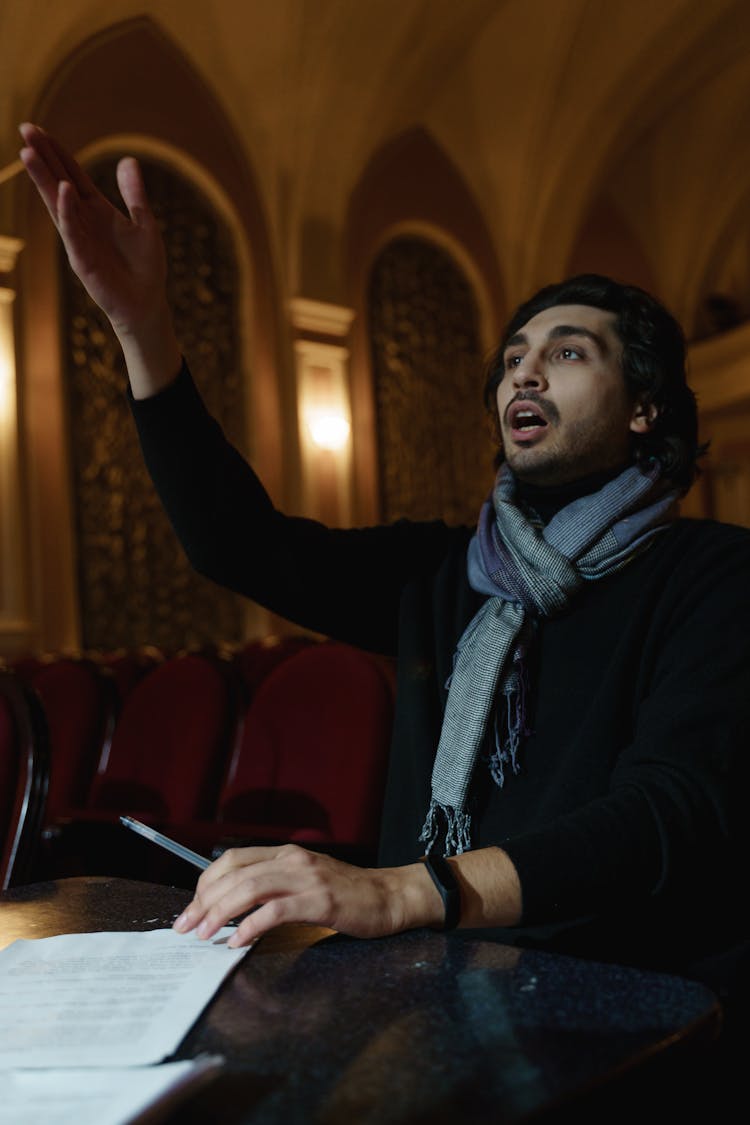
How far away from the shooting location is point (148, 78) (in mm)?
7270

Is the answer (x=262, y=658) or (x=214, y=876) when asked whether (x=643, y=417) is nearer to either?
(x=214, y=876)

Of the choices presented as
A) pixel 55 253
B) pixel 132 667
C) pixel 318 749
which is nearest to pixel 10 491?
pixel 55 253

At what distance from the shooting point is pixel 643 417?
156cm

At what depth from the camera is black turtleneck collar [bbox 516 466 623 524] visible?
150 cm

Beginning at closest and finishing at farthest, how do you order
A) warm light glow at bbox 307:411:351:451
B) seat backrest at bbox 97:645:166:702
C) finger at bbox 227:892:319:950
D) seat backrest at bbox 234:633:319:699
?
1. finger at bbox 227:892:319:950
2. seat backrest at bbox 234:633:319:699
3. seat backrest at bbox 97:645:166:702
4. warm light glow at bbox 307:411:351:451

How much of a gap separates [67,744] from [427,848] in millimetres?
2071

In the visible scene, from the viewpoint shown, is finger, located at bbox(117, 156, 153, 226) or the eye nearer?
finger, located at bbox(117, 156, 153, 226)

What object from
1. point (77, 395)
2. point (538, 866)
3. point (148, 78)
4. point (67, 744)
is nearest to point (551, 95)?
point (148, 78)

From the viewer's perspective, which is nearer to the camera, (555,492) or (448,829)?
(448,829)

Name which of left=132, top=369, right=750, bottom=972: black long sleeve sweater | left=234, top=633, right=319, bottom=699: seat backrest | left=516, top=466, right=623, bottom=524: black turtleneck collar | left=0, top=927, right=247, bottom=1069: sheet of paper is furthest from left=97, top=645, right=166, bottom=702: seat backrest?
left=0, top=927, right=247, bottom=1069: sheet of paper

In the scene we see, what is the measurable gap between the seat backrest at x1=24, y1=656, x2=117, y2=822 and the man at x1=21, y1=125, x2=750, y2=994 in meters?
1.67

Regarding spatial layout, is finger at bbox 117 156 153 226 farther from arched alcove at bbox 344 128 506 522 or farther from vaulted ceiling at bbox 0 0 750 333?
arched alcove at bbox 344 128 506 522

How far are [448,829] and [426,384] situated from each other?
7888 millimetres

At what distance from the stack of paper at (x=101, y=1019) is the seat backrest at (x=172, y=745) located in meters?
1.66
